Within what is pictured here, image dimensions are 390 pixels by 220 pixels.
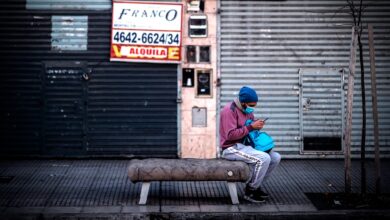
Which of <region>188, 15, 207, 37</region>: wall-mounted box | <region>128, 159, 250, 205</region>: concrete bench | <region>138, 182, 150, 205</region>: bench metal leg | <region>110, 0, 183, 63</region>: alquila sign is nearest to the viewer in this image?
<region>128, 159, 250, 205</region>: concrete bench

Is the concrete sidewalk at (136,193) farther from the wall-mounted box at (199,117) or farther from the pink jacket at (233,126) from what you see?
the wall-mounted box at (199,117)

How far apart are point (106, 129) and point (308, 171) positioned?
4.48m

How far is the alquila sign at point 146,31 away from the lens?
1160cm

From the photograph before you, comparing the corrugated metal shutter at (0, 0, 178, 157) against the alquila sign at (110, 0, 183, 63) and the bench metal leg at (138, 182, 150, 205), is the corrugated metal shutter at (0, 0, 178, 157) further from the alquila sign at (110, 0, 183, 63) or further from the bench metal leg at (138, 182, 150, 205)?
the bench metal leg at (138, 182, 150, 205)

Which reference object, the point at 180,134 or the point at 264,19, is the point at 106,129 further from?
the point at 264,19

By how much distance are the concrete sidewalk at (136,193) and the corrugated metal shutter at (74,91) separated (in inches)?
21.0

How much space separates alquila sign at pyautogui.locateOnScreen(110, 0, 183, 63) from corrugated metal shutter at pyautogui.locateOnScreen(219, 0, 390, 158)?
1.09 m

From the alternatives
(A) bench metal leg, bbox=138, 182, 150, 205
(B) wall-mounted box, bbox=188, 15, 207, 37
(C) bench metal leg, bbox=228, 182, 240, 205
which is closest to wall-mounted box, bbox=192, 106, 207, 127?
(B) wall-mounted box, bbox=188, 15, 207, 37

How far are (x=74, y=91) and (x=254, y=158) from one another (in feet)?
17.1

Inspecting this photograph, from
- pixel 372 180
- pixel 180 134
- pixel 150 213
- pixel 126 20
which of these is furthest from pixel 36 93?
pixel 372 180

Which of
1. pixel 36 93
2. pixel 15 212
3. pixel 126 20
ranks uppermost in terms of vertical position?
pixel 126 20

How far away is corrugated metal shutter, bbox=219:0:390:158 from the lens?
38.8 feet

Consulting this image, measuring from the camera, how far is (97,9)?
38.2ft

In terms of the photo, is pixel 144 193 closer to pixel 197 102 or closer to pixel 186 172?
pixel 186 172
